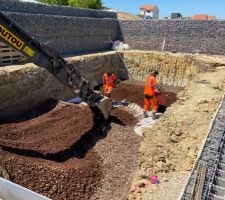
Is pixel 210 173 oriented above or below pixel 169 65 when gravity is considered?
above

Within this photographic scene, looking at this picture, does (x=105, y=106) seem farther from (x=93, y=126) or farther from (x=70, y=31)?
(x=70, y=31)

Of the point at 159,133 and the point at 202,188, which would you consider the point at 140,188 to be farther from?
the point at 159,133

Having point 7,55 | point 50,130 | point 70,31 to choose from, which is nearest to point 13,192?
point 50,130

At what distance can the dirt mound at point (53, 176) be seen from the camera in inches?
272

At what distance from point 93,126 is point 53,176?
11.0 ft

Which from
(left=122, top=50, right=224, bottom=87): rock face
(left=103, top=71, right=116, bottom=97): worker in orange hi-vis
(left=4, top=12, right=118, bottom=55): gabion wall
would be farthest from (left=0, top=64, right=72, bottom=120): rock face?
(left=122, top=50, right=224, bottom=87): rock face

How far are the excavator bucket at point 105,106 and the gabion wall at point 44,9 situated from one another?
7.90m

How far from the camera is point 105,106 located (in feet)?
33.3

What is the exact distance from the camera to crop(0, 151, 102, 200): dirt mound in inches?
272

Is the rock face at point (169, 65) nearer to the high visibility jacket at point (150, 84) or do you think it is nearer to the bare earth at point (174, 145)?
the bare earth at point (174, 145)

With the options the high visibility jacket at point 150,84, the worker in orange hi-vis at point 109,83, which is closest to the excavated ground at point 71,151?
the worker in orange hi-vis at point 109,83

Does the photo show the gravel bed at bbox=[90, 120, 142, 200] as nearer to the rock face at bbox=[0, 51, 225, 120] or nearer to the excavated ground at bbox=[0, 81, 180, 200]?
the excavated ground at bbox=[0, 81, 180, 200]

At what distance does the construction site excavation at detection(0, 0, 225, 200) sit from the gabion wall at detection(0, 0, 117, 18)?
65 millimetres

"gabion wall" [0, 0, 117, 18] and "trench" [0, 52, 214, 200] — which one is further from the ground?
"gabion wall" [0, 0, 117, 18]
